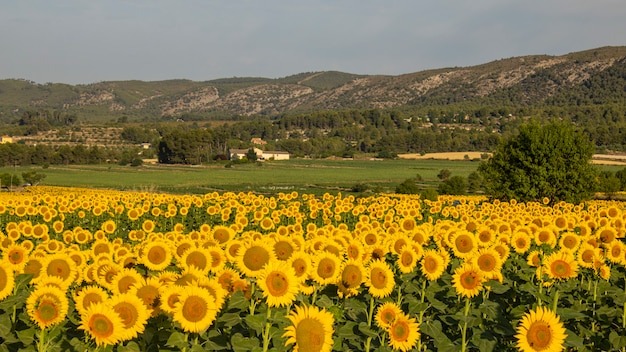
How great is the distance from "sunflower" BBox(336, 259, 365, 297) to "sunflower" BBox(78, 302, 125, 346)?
7.41ft

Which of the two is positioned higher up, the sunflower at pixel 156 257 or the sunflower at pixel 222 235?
the sunflower at pixel 156 257

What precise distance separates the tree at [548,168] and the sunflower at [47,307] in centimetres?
4202

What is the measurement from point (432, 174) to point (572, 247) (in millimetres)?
121344

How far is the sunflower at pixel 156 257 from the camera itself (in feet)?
20.1

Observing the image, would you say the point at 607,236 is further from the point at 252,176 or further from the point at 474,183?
the point at 252,176

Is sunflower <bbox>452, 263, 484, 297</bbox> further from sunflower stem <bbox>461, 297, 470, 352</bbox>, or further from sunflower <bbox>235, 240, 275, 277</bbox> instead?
sunflower <bbox>235, 240, 275, 277</bbox>

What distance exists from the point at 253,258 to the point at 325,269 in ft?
2.44

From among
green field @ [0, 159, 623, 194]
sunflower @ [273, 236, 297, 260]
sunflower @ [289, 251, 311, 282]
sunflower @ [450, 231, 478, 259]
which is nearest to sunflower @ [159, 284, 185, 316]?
sunflower @ [289, 251, 311, 282]

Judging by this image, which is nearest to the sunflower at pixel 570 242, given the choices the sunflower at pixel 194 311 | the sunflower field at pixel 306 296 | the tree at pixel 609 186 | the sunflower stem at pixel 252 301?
the sunflower field at pixel 306 296

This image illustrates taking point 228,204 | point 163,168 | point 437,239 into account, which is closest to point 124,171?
point 163,168

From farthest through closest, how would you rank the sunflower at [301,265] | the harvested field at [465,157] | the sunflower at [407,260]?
the harvested field at [465,157] < the sunflower at [407,260] < the sunflower at [301,265]

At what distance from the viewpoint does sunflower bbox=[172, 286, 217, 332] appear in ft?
14.1

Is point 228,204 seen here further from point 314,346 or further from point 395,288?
point 314,346

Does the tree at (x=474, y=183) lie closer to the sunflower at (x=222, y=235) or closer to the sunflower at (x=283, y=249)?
the sunflower at (x=222, y=235)
